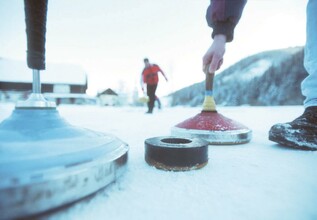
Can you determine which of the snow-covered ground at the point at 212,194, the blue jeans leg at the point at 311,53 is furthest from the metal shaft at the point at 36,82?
the blue jeans leg at the point at 311,53

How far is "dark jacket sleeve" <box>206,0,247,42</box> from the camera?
2.79 feet

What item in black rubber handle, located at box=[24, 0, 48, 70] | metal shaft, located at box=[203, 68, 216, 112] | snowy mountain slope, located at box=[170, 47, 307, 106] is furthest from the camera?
snowy mountain slope, located at box=[170, 47, 307, 106]

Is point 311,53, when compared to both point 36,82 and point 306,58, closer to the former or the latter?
point 306,58

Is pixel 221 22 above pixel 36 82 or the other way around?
above

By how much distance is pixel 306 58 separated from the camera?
4.43 feet

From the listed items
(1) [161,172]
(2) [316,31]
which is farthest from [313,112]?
(1) [161,172]

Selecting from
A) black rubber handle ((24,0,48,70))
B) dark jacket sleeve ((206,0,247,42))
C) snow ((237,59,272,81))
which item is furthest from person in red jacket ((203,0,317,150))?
snow ((237,59,272,81))

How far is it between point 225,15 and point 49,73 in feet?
75.6

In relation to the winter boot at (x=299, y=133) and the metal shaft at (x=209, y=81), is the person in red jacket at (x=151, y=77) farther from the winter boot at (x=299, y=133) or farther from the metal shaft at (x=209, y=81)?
the winter boot at (x=299, y=133)

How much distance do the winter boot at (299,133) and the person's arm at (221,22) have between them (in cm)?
55

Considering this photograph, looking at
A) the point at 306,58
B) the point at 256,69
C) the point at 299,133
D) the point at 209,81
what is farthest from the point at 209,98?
the point at 256,69

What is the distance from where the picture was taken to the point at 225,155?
97 cm

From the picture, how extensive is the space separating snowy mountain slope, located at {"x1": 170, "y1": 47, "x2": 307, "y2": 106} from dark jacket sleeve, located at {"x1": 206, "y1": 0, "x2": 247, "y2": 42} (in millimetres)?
12418

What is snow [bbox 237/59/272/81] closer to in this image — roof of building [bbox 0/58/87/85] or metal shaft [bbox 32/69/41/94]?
roof of building [bbox 0/58/87/85]
